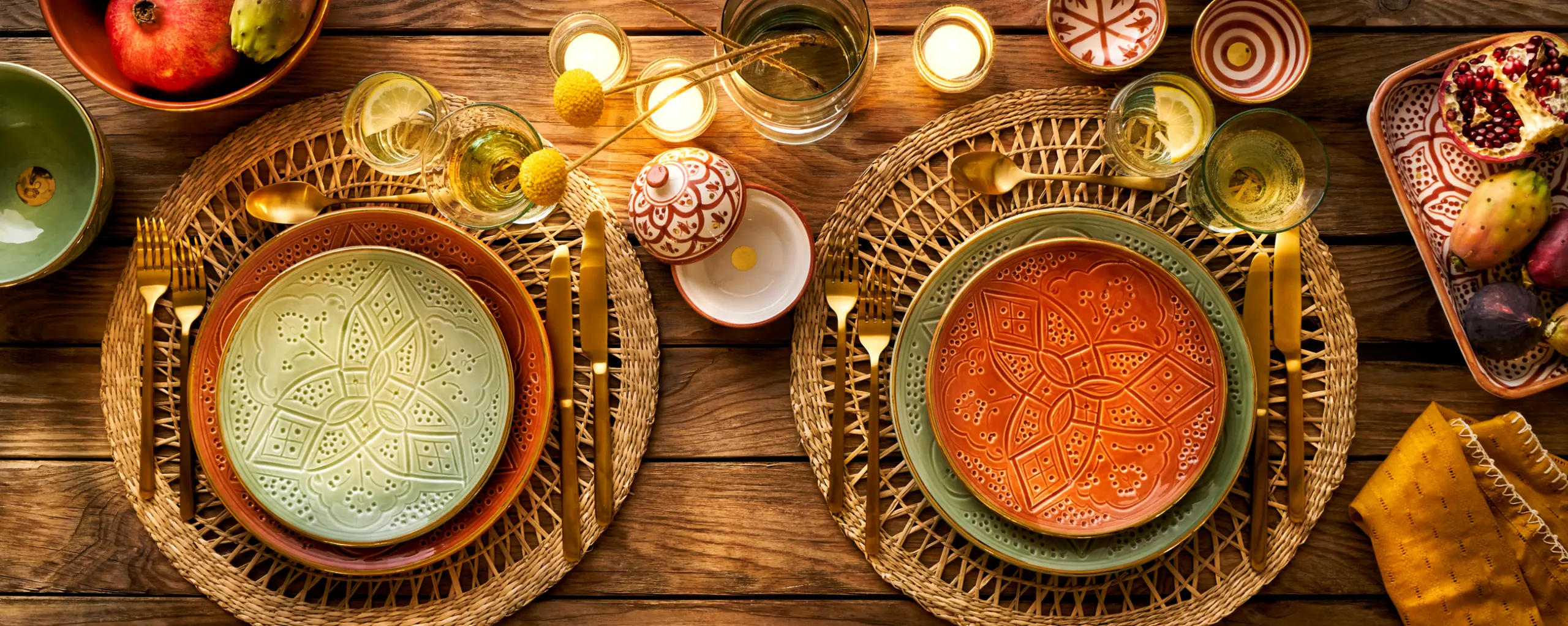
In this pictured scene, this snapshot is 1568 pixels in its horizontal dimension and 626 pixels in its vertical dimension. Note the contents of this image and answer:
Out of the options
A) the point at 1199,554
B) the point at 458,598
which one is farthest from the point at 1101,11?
the point at 458,598

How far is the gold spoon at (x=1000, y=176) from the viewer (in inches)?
41.4

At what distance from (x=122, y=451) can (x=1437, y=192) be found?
1.76m

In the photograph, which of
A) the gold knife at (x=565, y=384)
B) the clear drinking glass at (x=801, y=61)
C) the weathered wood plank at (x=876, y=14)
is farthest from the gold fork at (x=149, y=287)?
the clear drinking glass at (x=801, y=61)

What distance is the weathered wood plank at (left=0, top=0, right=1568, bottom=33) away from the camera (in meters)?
1.11

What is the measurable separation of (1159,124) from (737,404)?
2.13 ft

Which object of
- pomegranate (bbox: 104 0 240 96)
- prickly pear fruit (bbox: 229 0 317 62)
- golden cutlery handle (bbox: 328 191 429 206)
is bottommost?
golden cutlery handle (bbox: 328 191 429 206)

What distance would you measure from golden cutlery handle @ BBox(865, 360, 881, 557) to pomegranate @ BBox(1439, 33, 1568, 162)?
802 mm

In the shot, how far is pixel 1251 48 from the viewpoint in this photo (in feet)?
3.62

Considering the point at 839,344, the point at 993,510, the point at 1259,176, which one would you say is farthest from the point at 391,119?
the point at 1259,176

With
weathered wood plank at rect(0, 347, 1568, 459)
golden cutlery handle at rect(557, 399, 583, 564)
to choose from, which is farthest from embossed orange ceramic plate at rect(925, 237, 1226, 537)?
golden cutlery handle at rect(557, 399, 583, 564)

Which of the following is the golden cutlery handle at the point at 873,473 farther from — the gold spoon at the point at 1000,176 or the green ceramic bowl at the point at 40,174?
the green ceramic bowl at the point at 40,174

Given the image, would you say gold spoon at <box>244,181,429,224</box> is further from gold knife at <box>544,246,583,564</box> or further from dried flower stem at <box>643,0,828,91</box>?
dried flower stem at <box>643,0,828,91</box>

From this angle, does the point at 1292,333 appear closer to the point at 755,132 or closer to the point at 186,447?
the point at 755,132

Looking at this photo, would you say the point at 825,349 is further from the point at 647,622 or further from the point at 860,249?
the point at 647,622
